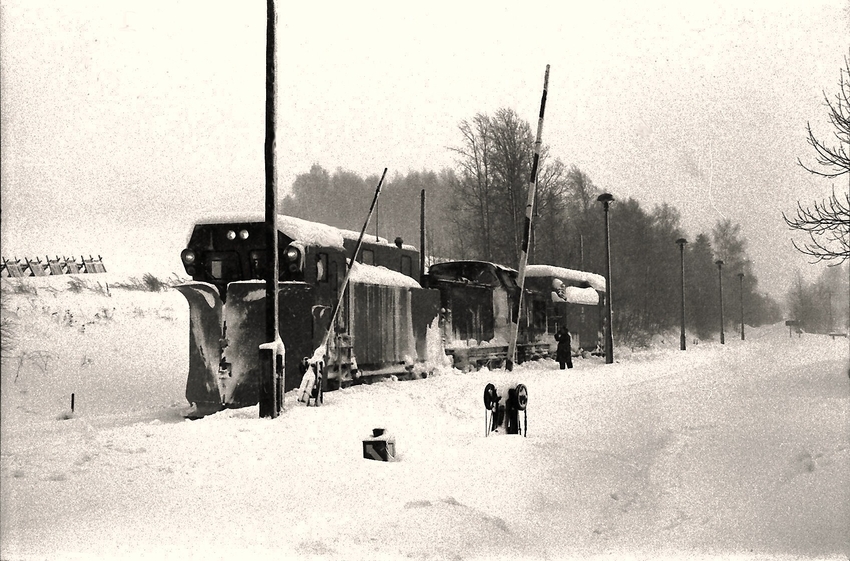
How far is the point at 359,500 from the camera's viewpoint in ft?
19.1

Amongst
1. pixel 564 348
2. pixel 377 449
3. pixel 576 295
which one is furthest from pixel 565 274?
pixel 377 449

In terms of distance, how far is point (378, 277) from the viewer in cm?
1356

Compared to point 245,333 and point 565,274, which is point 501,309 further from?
point 245,333

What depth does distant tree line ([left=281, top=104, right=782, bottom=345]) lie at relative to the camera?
1552 centimetres

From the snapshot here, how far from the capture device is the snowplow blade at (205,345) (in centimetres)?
1065

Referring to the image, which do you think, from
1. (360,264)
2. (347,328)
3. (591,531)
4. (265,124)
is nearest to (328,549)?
(591,531)

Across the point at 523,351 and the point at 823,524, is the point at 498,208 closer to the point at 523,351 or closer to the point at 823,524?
the point at 523,351

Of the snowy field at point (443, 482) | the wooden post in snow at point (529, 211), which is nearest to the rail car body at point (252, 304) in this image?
the snowy field at point (443, 482)

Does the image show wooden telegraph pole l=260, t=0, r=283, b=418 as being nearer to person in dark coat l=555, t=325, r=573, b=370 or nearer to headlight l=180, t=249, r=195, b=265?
headlight l=180, t=249, r=195, b=265

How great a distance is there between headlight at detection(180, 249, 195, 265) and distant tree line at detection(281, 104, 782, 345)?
8.27 ft

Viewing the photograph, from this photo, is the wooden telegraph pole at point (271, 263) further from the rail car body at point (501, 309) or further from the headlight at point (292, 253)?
the rail car body at point (501, 309)

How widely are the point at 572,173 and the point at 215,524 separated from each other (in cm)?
1932

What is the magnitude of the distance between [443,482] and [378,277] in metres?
7.41

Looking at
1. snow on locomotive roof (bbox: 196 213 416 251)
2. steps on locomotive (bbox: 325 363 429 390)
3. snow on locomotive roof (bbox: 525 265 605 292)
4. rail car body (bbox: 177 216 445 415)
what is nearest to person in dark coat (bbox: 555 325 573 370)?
snow on locomotive roof (bbox: 525 265 605 292)
